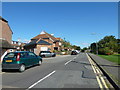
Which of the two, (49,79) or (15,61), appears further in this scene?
(15,61)

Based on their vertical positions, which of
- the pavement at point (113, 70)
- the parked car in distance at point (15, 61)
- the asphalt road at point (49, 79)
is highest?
the parked car in distance at point (15, 61)

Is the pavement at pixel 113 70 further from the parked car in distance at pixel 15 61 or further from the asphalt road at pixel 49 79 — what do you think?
the parked car in distance at pixel 15 61

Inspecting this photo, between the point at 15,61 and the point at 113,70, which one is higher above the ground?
the point at 15,61

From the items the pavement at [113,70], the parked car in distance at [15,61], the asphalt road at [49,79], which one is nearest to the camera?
the asphalt road at [49,79]

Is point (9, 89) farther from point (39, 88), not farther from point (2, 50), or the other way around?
point (2, 50)

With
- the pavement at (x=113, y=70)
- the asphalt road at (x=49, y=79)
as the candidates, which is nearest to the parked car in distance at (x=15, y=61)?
the asphalt road at (x=49, y=79)

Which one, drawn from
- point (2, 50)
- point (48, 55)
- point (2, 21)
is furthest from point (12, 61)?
point (48, 55)

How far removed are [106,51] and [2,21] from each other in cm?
3333

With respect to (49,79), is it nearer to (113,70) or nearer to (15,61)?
(15,61)

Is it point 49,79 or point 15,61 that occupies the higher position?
point 15,61

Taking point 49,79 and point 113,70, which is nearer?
point 49,79

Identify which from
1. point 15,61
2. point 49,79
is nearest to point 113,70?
point 49,79

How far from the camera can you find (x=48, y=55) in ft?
92.8

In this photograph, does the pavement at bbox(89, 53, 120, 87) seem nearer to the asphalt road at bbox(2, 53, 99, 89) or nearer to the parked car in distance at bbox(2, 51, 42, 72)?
the asphalt road at bbox(2, 53, 99, 89)
